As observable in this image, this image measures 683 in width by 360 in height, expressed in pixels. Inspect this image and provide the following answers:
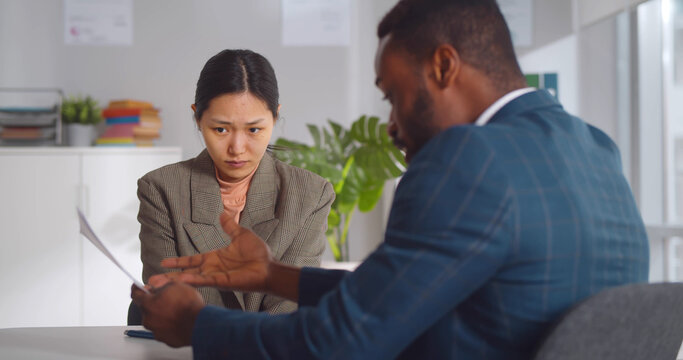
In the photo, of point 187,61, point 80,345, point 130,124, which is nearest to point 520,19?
point 187,61

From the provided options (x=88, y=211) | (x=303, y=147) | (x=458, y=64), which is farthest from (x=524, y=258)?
(x=88, y=211)

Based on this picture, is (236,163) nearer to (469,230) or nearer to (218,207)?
(218,207)

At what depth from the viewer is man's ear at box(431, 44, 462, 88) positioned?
3.06 ft

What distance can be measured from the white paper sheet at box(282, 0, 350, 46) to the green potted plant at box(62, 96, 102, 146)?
118cm

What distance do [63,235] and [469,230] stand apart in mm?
3150

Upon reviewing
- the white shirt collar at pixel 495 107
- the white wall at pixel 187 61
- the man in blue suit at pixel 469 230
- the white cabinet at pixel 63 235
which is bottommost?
the white cabinet at pixel 63 235

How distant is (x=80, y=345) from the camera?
123 centimetres

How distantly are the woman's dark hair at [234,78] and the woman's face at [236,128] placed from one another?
0.02 meters

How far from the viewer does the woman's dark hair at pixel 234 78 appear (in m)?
1.69

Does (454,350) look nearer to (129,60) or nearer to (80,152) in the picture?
(80,152)

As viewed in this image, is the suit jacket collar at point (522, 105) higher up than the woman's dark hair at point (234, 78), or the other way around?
the woman's dark hair at point (234, 78)

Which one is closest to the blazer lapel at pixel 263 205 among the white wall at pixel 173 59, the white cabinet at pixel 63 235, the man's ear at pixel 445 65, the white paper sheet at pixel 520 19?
the man's ear at pixel 445 65

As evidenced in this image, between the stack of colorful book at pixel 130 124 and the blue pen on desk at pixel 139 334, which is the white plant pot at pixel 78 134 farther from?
the blue pen on desk at pixel 139 334

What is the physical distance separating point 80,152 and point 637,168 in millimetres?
3081
